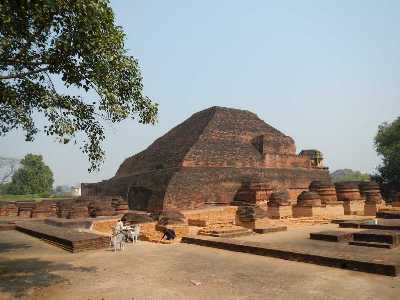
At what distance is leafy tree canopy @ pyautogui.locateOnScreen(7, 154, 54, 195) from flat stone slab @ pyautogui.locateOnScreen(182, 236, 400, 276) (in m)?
53.5

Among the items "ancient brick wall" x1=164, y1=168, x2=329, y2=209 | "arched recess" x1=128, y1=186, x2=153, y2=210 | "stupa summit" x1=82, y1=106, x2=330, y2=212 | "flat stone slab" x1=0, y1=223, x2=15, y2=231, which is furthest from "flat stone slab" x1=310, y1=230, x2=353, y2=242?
"flat stone slab" x1=0, y1=223, x2=15, y2=231

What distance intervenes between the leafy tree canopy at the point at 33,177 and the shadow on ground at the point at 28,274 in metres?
53.8

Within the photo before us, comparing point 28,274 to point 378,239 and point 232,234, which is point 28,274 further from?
point 378,239

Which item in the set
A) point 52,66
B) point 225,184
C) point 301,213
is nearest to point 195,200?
point 225,184

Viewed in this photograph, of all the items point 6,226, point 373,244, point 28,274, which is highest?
point 373,244

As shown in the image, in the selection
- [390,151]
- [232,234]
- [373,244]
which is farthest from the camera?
[390,151]

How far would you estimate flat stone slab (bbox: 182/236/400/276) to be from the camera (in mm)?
6176

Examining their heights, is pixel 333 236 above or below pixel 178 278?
above

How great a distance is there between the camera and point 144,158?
30219mm

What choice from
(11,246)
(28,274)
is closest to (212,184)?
(11,246)

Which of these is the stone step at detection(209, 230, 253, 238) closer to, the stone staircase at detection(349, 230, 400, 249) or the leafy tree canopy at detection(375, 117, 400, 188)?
the stone staircase at detection(349, 230, 400, 249)

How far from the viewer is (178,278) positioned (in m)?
6.11

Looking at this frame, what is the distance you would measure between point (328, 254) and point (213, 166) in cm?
1597

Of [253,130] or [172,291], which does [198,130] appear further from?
[172,291]
